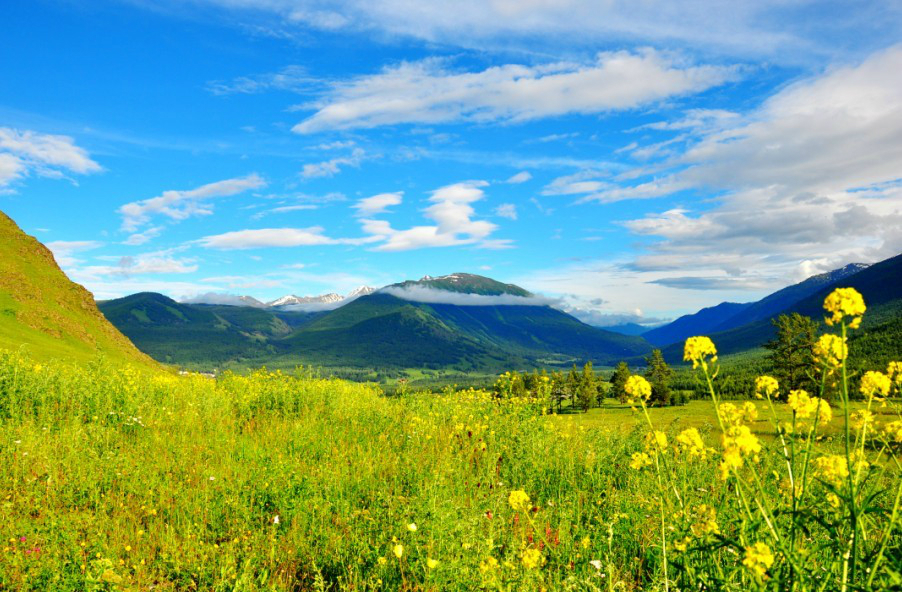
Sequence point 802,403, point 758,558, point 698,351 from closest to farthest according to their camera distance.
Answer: point 758,558 < point 698,351 < point 802,403

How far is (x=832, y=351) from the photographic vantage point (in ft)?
9.56

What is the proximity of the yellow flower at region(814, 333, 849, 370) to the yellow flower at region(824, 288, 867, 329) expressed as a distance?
0.41 ft

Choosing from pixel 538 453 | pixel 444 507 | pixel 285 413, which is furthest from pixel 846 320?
pixel 285 413

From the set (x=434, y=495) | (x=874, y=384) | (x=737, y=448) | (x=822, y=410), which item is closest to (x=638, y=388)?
(x=737, y=448)

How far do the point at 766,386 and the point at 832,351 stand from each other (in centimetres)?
84

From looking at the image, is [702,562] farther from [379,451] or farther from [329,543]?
[379,451]

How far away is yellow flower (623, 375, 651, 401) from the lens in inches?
141

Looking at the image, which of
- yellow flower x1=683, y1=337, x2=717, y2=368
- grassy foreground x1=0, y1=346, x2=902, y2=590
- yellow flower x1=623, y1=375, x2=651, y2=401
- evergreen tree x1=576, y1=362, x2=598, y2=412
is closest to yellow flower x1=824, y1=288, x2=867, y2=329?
yellow flower x1=683, y1=337, x2=717, y2=368

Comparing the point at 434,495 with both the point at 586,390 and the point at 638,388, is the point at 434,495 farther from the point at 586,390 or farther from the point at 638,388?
the point at 586,390

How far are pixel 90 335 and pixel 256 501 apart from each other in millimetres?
73662

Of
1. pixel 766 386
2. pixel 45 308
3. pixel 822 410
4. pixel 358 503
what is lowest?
pixel 358 503

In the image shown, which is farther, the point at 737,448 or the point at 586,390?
the point at 586,390

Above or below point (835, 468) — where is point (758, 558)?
below

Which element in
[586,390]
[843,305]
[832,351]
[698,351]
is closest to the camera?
[843,305]
